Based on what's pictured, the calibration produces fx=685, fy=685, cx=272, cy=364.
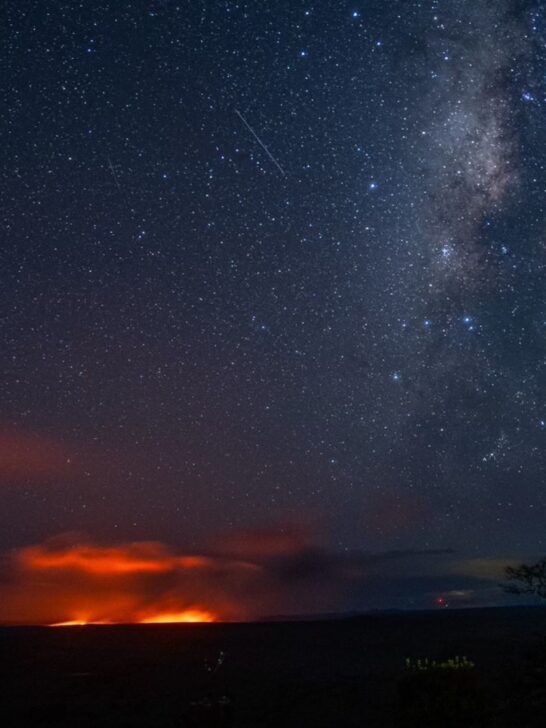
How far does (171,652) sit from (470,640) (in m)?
20.2

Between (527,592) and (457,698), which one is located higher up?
(527,592)

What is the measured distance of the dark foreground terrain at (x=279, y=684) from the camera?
12.5 meters

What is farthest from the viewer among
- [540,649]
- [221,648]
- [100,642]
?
[100,642]

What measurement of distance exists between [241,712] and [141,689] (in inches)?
311

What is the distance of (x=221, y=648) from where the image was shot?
49812 millimetres

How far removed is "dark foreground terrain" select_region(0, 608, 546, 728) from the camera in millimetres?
12539

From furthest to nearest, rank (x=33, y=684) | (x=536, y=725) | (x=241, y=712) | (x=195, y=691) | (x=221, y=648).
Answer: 1. (x=221, y=648)
2. (x=33, y=684)
3. (x=195, y=691)
4. (x=241, y=712)
5. (x=536, y=725)

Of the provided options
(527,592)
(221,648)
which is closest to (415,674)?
(527,592)

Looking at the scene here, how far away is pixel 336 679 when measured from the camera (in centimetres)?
3052

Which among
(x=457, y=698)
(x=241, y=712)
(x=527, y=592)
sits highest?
(x=527, y=592)

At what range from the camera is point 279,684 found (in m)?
29.9

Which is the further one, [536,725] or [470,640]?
[470,640]

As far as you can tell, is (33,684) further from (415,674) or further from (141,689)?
(415,674)

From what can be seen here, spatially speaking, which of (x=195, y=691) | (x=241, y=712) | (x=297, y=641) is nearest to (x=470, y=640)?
(x=297, y=641)
